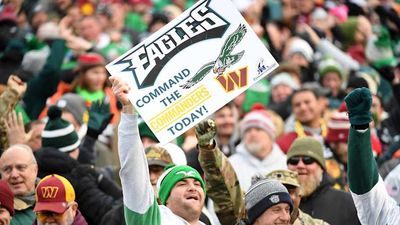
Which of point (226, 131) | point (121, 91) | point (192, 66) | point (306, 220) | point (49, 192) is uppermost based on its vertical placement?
point (121, 91)

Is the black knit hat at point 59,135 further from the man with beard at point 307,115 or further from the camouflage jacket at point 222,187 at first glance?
the man with beard at point 307,115

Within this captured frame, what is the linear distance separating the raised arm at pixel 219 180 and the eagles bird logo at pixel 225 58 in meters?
0.66

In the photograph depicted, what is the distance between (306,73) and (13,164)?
26.9 feet

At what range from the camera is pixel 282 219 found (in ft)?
33.1

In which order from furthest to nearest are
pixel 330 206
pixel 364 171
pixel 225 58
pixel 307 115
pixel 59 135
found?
pixel 307 115
pixel 59 135
pixel 330 206
pixel 225 58
pixel 364 171

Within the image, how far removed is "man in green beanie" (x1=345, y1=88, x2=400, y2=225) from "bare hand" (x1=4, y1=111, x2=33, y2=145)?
4.27m

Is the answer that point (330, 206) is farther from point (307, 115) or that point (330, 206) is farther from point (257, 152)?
point (307, 115)

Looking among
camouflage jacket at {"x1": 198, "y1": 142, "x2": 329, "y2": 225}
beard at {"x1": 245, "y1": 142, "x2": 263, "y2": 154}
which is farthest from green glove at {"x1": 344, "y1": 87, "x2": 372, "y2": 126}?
beard at {"x1": 245, "y1": 142, "x2": 263, "y2": 154}

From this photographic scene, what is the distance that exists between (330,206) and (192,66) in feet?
6.56

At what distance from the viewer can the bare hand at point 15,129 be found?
1291 centimetres

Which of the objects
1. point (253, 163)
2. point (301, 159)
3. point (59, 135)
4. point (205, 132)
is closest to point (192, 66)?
point (205, 132)

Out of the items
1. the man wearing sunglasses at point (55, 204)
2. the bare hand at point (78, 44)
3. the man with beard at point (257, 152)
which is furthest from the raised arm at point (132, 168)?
the bare hand at point (78, 44)

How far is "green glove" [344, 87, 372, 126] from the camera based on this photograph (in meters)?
9.21

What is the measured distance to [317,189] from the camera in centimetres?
1171
